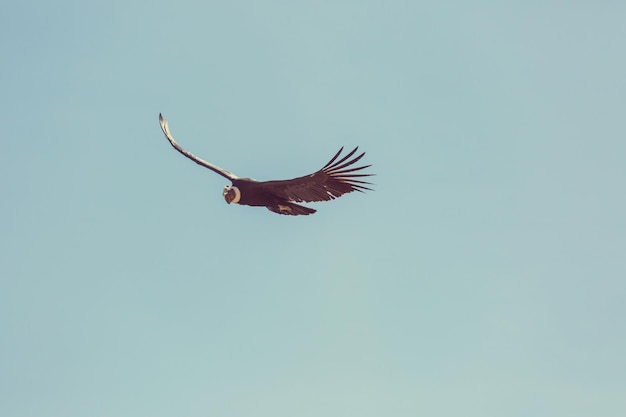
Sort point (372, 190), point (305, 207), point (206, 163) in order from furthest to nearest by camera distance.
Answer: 1. point (206, 163)
2. point (305, 207)
3. point (372, 190)

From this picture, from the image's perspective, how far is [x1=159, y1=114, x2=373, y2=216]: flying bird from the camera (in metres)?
28.0

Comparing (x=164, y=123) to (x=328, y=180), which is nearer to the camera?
(x=328, y=180)

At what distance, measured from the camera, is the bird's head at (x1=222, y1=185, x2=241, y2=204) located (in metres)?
29.9

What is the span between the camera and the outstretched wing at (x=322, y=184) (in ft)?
91.6

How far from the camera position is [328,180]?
2831 centimetres

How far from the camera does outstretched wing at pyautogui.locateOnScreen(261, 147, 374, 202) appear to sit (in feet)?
91.6

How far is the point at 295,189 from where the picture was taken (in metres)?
29.0

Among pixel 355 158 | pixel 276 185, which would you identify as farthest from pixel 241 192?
pixel 355 158

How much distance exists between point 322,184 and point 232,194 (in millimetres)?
2742

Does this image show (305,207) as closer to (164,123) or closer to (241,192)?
(241,192)

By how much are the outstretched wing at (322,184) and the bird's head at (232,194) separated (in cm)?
91

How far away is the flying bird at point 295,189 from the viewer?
2803 centimetres

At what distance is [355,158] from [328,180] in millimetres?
988

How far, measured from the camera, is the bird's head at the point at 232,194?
29.9 m
